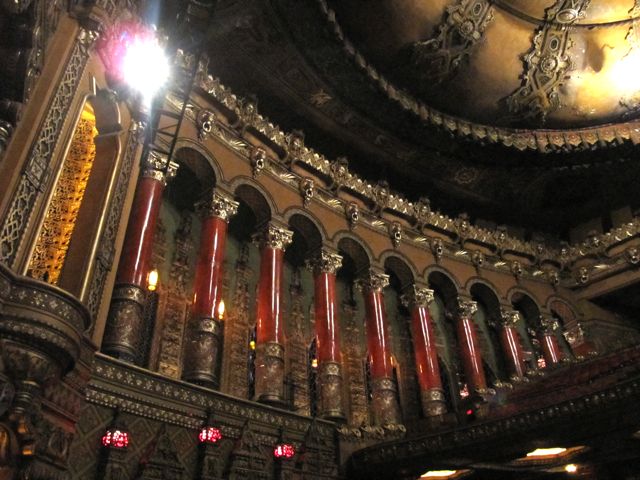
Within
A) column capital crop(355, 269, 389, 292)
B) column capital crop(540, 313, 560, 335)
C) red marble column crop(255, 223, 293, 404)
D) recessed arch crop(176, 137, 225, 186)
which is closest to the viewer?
red marble column crop(255, 223, 293, 404)

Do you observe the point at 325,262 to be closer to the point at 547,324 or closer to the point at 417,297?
Result: the point at 417,297

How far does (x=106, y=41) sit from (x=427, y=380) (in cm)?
1009

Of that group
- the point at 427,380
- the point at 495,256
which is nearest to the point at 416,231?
the point at 495,256

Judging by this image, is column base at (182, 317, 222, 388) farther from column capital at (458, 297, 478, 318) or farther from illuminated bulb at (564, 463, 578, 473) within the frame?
column capital at (458, 297, 478, 318)

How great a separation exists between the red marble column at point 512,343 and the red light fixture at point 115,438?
11.6 metres

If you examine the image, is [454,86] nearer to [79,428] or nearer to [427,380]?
[427,380]

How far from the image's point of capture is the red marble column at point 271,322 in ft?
32.4

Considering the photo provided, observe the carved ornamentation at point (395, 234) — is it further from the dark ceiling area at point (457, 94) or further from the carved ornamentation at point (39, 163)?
the carved ornamentation at point (39, 163)

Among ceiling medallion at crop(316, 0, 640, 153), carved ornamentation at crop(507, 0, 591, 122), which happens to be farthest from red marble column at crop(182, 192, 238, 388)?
carved ornamentation at crop(507, 0, 591, 122)

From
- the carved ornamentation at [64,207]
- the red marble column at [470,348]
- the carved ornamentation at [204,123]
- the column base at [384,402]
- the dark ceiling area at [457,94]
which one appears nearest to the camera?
the carved ornamentation at [64,207]

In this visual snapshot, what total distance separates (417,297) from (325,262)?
322cm

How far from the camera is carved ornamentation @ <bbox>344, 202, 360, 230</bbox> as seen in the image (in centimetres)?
1407

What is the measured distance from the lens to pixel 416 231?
15812 mm

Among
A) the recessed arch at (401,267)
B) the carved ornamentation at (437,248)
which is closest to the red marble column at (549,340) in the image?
the carved ornamentation at (437,248)
